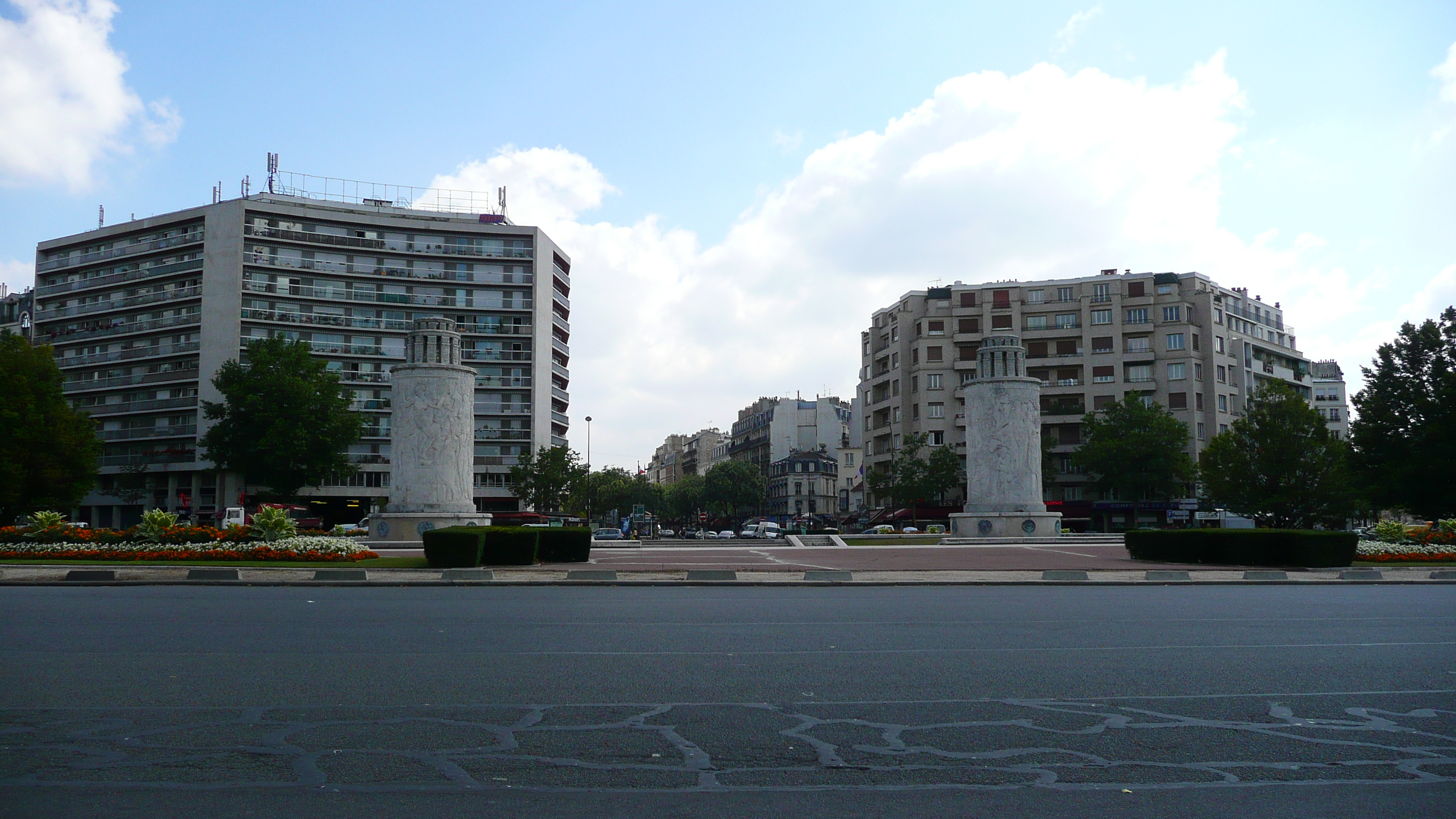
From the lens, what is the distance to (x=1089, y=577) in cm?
2248

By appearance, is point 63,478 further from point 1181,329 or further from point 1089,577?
point 1181,329

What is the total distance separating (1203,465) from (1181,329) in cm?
1684

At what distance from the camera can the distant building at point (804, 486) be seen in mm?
115812

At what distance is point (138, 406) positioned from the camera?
7500 centimetres

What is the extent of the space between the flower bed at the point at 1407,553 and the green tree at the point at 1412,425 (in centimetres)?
2247

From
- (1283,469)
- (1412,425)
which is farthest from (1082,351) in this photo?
(1412,425)

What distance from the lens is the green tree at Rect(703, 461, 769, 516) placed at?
346 ft

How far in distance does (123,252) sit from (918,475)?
216 feet

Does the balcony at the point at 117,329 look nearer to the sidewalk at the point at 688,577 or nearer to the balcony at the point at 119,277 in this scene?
the balcony at the point at 119,277

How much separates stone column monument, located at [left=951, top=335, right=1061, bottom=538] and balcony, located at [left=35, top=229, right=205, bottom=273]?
5992cm

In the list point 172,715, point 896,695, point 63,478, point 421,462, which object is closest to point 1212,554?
point 896,695

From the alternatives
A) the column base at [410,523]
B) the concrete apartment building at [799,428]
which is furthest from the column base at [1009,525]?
the concrete apartment building at [799,428]

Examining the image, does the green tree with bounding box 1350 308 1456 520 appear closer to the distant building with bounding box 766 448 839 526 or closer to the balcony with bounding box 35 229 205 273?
the distant building with bounding box 766 448 839 526

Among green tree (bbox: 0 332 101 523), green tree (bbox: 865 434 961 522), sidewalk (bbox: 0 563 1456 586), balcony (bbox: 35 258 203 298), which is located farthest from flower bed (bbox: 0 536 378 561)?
green tree (bbox: 865 434 961 522)
